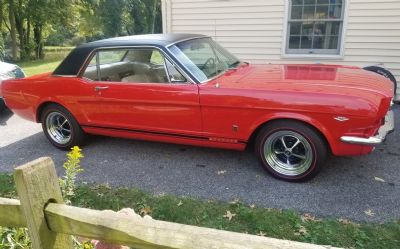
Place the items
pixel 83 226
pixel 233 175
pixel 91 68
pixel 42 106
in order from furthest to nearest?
pixel 42 106 < pixel 91 68 < pixel 233 175 < pixel 83 226

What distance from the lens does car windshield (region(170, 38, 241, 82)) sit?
13.4ft

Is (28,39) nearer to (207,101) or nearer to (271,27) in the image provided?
→ (271,27)

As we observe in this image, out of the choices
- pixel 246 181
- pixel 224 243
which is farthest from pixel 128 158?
pixel 224 243

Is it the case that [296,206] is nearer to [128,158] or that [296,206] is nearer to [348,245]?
[348,245]

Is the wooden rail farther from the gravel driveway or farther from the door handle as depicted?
the door handle

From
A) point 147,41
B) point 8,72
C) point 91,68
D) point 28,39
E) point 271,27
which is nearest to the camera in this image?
point 147,41

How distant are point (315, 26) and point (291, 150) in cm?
433

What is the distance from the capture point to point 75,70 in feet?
15.3

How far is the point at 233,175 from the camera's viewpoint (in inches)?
159

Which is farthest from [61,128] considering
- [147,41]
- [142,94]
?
[147,41]

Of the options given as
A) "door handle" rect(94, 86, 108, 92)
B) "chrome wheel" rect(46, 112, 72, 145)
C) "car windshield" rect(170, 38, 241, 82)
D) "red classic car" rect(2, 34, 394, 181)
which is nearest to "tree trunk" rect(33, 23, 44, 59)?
"red classic car" rect(2, 34, 394, 181)

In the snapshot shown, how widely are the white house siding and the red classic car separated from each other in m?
2.70

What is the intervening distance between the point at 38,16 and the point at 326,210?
22092 mm

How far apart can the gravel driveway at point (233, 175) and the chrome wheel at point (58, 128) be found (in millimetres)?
193
